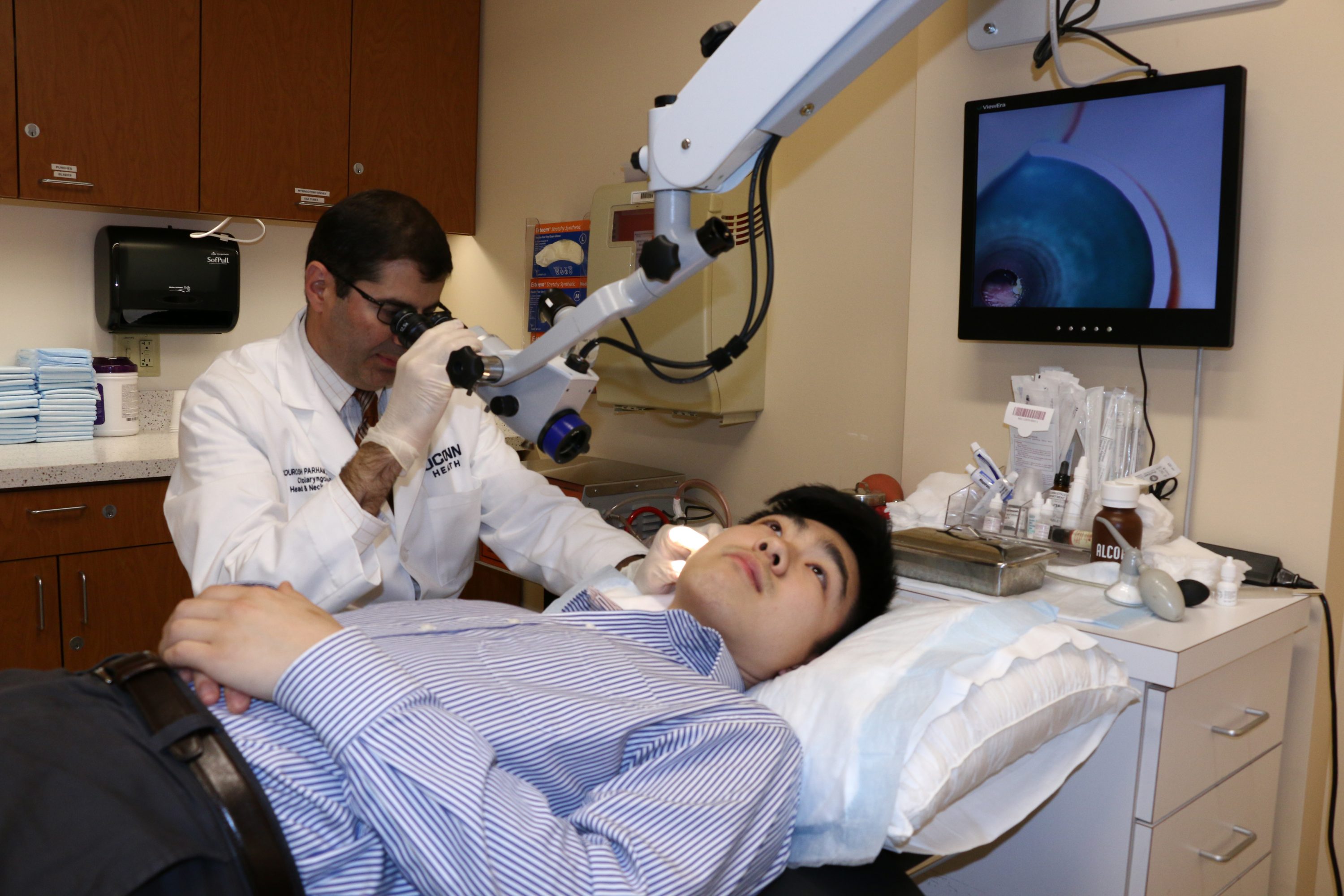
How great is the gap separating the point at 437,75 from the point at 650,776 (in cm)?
292

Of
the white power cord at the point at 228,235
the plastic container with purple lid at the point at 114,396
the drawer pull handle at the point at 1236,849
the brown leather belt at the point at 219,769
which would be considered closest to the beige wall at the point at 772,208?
the white power cord at the point at 228,235

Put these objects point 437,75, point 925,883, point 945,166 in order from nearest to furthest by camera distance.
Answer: point 925,883 < point 945,166 < point 437,75

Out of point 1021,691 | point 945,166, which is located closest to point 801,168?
point 945,166

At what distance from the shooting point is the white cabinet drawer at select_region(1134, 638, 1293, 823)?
136 cm

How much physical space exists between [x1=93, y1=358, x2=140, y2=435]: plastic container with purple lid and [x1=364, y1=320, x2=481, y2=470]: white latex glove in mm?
1672

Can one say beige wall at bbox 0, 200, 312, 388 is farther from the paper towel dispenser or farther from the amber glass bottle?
the amber glass bottle

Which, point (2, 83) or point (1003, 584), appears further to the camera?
point (2, 83)

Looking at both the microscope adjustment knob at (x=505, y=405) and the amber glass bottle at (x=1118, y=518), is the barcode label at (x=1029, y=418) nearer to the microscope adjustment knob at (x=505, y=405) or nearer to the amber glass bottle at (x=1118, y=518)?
the amber glass bottle at (x=1118, y=518)

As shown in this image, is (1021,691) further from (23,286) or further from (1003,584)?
(23,286)

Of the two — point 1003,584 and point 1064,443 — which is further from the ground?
point 1064,443

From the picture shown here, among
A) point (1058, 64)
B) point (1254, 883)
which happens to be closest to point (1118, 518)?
point (1254, 883)

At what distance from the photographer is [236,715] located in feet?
3.27

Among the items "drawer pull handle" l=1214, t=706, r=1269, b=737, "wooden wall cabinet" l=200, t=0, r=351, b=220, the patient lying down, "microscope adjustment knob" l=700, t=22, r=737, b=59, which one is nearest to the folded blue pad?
"wooden wall cabinet" l=200, t=0, r=351, b=220

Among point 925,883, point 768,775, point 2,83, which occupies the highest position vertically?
point 2,83
